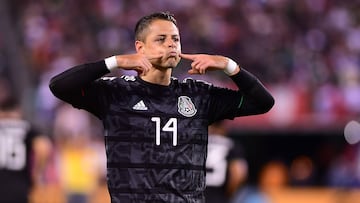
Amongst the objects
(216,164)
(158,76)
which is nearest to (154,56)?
(158,76)

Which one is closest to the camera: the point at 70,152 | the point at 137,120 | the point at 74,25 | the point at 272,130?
the point at 137,120

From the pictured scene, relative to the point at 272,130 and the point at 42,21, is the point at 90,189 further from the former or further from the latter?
the point at 42,21

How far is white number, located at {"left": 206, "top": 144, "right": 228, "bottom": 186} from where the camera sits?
30.9 feet

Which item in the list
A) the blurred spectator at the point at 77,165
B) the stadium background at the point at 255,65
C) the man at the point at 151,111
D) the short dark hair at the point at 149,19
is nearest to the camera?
the man at the point at 151,111

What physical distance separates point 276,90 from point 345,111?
1.21 m

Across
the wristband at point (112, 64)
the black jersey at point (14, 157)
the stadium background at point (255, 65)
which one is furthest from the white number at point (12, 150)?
the wristband at point (112, 64)

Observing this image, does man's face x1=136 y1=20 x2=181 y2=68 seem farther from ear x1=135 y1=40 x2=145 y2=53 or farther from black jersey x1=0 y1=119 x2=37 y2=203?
black jersey x1=0 y1=119 x2=37 y2=203

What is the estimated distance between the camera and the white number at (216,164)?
30.9ft

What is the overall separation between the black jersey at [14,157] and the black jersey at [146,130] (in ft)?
12.0

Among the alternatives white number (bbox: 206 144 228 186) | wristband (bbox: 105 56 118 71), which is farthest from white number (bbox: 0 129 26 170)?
wristband (bbox: 105 56 118 71)

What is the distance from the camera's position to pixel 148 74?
18.9ft

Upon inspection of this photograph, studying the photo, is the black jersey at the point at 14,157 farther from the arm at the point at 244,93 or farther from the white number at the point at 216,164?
the arm at the point at 244,93

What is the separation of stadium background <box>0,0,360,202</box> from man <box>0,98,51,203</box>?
2.84m

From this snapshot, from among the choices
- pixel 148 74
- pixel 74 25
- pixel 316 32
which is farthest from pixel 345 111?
pixel 148 74
